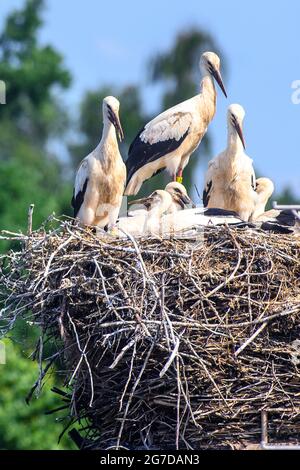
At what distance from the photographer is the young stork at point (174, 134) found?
39.3ft

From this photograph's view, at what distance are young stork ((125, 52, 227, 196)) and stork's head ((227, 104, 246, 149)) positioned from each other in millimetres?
1055

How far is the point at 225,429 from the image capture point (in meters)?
8.68

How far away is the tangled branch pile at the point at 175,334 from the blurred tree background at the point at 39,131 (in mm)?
7455

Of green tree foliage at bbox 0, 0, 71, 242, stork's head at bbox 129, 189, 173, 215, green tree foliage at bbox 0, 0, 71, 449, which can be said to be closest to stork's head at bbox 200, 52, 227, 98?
stork's head at bbox 129, 189, 173, 215

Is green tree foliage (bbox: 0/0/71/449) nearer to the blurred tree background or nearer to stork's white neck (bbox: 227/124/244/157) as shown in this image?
the blurred tree background

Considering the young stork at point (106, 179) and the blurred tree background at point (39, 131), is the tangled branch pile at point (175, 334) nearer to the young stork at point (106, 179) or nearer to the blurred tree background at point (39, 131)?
the young stork at point (106, 179)

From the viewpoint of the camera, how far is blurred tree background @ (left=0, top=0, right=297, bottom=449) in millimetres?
17438

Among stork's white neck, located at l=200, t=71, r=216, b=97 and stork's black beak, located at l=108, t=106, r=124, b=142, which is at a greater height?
stork's white neck, located at l=200, t=71, r=216, b=97

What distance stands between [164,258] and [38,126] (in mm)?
31484

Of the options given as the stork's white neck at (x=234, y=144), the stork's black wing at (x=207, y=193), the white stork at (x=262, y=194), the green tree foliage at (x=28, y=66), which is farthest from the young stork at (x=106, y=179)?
the green tree foliage at (x=28, y=66)
